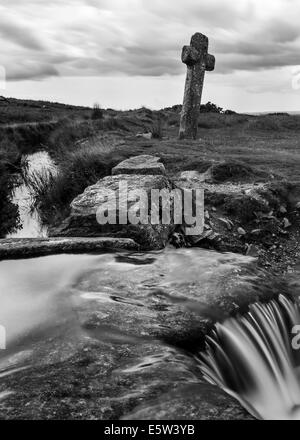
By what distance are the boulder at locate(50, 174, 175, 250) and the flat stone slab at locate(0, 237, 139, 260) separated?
1.03 ft

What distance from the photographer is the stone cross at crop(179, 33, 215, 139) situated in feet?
46.8

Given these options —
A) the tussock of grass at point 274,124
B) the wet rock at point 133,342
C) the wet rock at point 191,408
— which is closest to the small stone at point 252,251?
the wet rock at point 133,342

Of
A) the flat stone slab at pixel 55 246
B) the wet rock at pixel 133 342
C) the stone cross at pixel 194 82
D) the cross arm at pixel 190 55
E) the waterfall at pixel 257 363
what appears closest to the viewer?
the wet rock at pixel 133 342

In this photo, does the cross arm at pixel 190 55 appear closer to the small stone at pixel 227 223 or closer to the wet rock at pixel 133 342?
the small stone at pixel 227 223

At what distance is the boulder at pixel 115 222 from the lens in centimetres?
596

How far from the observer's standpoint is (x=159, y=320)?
381 centimetres

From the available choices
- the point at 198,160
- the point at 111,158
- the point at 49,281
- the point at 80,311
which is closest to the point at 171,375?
the point at 80,311

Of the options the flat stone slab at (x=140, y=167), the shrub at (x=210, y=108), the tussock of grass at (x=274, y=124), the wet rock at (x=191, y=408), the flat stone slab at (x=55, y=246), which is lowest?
the wet rock at (x=191, y=408)

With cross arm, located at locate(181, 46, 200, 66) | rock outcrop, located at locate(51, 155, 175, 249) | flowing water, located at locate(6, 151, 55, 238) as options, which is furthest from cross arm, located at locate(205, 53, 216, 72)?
rock outcrop, located at locate(51, 155, 175, 249)

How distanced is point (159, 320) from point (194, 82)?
12.0 meters

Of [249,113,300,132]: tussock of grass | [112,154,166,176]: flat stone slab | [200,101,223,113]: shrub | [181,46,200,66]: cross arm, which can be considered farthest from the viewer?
[200,101,223,113]: shrub

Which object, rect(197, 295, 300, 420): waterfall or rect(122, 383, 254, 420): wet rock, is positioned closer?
rect(122, 383, 254, 420): wet rock

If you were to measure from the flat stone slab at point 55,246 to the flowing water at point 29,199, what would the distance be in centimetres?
322

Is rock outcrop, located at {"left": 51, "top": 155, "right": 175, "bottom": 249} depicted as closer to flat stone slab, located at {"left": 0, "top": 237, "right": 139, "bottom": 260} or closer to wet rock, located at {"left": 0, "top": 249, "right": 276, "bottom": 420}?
flat stone slab, located at {"left": 0, "top": 237, "right": 139, "bottom": 260}
